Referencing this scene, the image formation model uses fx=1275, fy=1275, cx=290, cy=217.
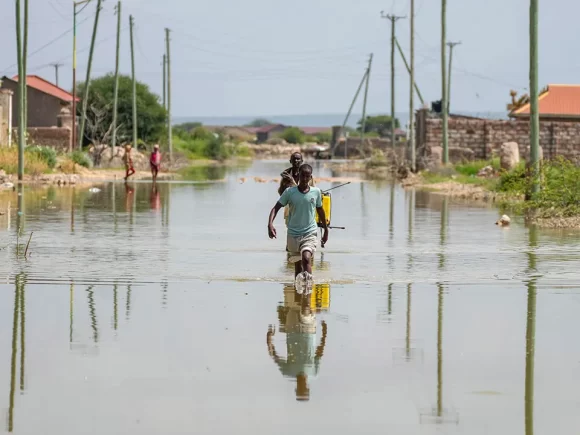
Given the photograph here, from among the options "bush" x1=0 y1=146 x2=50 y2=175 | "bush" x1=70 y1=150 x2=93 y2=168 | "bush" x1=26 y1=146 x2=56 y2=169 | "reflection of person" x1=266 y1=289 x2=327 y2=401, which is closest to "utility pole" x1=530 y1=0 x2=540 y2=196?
"reflection of person" x1=266 y1=289 x2=327 y2=401

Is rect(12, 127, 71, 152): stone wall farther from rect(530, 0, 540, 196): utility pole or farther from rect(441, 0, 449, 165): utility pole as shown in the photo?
rect(530, 0, 540, 196): utility pole

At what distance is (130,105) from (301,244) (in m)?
75.3

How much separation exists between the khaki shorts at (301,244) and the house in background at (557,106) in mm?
44879

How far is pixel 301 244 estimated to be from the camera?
14430 millimetres

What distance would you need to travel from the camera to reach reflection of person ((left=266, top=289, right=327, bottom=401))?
30.2ft

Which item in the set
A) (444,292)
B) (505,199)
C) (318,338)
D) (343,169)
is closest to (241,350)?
(318,338)

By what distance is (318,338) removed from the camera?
35.9ft

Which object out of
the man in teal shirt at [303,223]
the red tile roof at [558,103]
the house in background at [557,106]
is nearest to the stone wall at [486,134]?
the house in background at [557,106]

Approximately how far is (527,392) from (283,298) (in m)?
5.28

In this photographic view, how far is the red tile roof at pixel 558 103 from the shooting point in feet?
195

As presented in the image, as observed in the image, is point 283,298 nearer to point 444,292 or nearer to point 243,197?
point 444,292

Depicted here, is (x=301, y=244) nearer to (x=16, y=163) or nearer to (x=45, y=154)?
(x=16, y=163)

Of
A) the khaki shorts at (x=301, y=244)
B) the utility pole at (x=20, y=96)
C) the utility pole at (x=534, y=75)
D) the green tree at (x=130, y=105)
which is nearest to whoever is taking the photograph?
the khaki shorts at (x=301, y=244)

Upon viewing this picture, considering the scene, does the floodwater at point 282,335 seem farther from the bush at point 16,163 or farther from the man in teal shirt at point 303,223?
the bush at point 16,163
